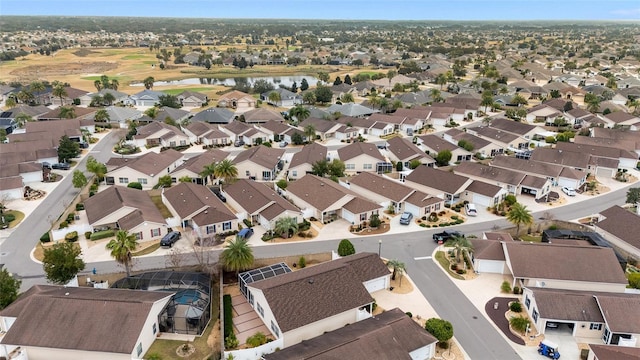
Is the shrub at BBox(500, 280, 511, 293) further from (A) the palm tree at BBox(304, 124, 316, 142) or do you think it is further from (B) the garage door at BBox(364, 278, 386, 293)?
(A) the palm tree at BBox(304, 124, 316, 142)

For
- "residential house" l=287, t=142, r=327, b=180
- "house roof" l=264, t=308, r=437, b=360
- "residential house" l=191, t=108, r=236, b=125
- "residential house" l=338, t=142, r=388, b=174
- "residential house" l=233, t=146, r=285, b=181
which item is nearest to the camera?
"house roof" l=264, t=308, r=437, b=360

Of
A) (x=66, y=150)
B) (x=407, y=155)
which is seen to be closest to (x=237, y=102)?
(x=66, y=150)

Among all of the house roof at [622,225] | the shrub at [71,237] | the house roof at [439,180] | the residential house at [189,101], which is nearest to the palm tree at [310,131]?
the house roof at [439,180]

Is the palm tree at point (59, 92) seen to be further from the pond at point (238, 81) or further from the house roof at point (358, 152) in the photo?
the house roof at point (358, 152)

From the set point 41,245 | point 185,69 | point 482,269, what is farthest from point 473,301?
point 185,69

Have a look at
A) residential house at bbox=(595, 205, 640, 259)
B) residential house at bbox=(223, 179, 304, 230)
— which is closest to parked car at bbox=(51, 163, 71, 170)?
residential house at bbox=(223, 179, 304, 230)

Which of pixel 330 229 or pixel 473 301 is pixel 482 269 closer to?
pixel 473 301
